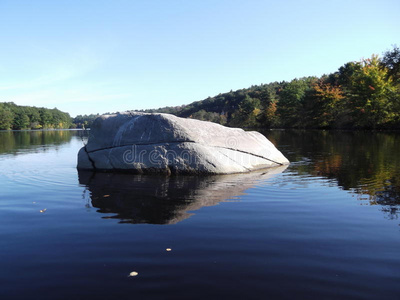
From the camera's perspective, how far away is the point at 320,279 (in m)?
3.19

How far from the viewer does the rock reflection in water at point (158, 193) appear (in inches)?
223

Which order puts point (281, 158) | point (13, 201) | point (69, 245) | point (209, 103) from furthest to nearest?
1. point (209, 103)
2. point (281, 158)
3. point (13, 201)
4. point (69, 245)

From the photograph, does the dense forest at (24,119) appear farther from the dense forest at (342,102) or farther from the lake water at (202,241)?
the lake water at (202,241)

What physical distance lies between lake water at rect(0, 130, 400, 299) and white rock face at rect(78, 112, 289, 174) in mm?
1936

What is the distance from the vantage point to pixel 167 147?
10148mm

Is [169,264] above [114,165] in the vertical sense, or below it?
below

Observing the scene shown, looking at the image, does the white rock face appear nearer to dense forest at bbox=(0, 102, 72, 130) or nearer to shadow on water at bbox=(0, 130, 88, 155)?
shadow on water at bbox=(0, 130, 88, 155)

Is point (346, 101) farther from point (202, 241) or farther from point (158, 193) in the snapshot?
point (202, 241)

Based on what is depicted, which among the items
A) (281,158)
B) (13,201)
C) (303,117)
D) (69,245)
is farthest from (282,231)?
(303,117)

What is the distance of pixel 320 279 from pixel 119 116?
10.1 m

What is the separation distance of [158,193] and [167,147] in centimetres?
300

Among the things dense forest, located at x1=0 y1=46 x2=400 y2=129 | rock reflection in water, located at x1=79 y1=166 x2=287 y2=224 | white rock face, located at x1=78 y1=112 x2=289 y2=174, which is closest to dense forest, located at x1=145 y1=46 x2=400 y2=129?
dense forest, located at x1=0 y1=46 x2=400 y2=129

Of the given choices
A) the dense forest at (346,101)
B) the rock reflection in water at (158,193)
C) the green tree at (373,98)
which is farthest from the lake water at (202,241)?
the green tree at (373,98)

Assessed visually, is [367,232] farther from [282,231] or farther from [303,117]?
[303,117]
